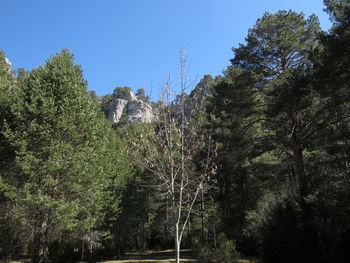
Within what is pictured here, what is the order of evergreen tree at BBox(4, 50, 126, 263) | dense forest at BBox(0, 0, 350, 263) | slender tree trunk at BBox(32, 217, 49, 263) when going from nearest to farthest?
dense forest at BBox(0, 0, 350, 263)
evergreen tree at BBox(4, 50, 126, 263)
slender tree trunk at BBox(32, 217, 49, 263)

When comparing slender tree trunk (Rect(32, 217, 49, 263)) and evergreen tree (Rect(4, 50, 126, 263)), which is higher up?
evergreen tree (Rect(4, 50, 126, 263))

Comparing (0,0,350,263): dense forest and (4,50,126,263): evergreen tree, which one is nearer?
(0,0,350,263): dense forest

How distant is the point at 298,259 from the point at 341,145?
7422 mm

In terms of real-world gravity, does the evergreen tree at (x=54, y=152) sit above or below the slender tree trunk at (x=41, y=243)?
→ above

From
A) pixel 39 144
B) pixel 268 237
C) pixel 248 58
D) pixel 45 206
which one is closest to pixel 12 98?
pixel 39 144

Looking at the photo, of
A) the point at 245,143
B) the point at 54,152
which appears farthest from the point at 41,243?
the point at 245,143

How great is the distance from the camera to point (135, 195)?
93.0 feet

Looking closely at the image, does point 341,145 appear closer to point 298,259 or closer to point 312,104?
point 312,104

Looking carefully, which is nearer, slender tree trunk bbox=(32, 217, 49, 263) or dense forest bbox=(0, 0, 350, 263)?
dense forest bbox=(0, 0, 350, 263)

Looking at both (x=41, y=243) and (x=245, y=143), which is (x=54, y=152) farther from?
(x=245, y=143)

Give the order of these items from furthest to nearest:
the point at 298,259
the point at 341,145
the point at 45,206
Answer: the point at 341,145 < the point at 45,206 < the point at 298,259

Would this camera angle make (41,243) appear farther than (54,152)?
Yes

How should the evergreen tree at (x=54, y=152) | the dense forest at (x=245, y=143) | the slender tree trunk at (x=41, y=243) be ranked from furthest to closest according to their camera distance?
the slender tree trunk at (x=41, y=243) < the evergreen tree at (x=54, y=152) < the dense forest at (x=245, y=143)

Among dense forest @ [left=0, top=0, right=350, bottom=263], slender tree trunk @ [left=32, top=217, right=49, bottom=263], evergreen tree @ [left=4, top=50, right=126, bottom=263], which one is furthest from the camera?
slender tree trunk @ [left=32, top=217, right=49, bottom=263]
